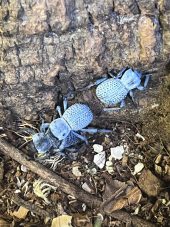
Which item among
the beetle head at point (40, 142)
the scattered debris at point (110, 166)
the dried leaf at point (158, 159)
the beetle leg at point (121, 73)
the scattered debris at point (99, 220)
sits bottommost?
the scattered debris at point (99, 220)

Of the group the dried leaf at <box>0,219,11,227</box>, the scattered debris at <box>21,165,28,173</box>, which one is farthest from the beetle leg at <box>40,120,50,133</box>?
the dried leaf at <box>0,219,11,227</box>

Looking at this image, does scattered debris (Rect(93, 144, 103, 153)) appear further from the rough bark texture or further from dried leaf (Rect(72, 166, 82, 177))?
the rough bark texture

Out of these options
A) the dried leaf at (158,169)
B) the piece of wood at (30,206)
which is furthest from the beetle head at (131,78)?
the piece of wood at (30,206)

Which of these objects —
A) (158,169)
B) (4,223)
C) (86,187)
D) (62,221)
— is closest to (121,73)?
(158,169)

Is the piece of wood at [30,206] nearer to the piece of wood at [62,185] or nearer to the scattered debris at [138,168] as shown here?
the piece of wood at [62,185]

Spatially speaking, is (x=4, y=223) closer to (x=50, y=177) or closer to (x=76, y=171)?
(x=50, y=177)

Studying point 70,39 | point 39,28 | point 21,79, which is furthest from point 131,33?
point 21,79
